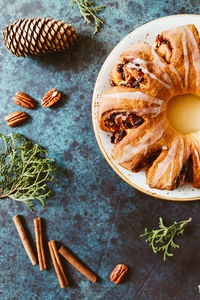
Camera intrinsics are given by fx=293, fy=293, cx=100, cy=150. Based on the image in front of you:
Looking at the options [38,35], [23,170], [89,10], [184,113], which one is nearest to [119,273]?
[23,170]

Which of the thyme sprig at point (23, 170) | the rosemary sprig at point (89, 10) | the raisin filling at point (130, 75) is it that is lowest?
the thyme sprig at point (23, 170)

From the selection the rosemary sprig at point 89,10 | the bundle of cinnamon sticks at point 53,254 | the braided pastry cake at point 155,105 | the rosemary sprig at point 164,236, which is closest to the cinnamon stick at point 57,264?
the bundle of cinnamon sticks at point 53,254

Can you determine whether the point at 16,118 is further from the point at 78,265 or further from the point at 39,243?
the point at 78,265

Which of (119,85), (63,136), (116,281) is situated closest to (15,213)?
(63,136)

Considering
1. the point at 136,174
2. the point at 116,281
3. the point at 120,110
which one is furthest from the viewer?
the point at 116,281

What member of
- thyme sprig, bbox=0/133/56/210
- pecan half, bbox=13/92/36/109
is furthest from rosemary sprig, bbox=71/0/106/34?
thyme sprig, bbox=0/133/56/210

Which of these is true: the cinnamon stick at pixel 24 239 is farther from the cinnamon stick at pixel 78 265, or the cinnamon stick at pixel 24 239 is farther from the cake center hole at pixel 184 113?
the cake center hole at pixel 184 113

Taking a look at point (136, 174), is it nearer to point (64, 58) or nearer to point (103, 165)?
point (103, 165)
